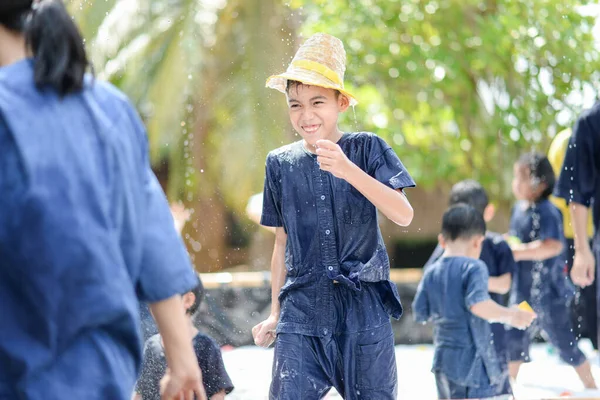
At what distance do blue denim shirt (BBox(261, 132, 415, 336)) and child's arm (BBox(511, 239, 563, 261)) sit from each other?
3.20 m

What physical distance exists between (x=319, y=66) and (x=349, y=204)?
1.62ft

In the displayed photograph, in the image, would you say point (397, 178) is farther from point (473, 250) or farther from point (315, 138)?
point (473, 250)

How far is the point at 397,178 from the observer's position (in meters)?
3.55

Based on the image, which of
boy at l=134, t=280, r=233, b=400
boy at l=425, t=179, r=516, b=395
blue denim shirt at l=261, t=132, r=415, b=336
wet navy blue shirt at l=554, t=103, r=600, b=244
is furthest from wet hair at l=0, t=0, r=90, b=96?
boy at l=425, t=179, r=516, b=395

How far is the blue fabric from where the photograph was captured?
2.08m

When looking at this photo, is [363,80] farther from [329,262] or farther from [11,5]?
[11,5]

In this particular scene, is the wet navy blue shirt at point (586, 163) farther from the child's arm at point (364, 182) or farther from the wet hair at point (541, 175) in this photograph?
the child's arm at point (364, 182)

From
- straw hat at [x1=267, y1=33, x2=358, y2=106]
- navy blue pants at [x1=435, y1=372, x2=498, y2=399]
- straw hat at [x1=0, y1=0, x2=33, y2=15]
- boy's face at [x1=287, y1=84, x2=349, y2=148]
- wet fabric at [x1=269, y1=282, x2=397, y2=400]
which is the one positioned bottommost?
navy blue pants at [x1=435, y1=372, x2=498, y2=399]

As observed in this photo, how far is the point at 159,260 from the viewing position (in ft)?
7.54

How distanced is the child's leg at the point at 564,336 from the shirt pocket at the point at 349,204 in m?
3.65

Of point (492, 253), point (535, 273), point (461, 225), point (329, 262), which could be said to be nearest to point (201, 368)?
point (329, 262)

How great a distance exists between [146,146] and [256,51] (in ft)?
32.5

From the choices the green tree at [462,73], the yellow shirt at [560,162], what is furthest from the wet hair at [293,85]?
the green tree at [462,73]

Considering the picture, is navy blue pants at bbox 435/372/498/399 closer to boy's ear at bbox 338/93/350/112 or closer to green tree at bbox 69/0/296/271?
boy's ear at bbox 338/93/350/112
